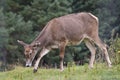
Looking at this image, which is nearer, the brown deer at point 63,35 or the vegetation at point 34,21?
the brown deer at point 63,35

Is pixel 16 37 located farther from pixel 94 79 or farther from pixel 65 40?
pixel 94 79

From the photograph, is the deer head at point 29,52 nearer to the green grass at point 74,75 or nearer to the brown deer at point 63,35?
the brown deer at point 63,35

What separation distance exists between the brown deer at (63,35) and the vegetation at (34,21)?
1394 cm

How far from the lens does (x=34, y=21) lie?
113ft

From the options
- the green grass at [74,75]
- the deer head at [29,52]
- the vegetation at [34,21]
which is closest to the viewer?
the green grass at [74,75]

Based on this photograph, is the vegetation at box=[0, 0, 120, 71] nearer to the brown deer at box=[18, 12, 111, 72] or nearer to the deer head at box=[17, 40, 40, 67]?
the brown deer at box=[18, 12, 111, 72]

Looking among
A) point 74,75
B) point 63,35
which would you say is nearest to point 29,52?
point 63,35

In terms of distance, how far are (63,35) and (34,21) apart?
20238 mm

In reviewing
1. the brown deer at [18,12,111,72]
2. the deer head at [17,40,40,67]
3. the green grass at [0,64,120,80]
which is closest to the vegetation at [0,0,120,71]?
the brown deer at [18,12,111,72]

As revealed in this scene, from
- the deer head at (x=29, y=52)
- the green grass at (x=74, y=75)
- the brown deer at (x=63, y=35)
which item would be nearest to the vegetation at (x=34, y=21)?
the brown deer at (x=63, y=35)

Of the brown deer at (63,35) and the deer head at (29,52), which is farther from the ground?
the brown deer at (63,35)

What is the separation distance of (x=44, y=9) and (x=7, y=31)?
4.62 metres

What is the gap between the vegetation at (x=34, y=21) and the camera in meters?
31.4

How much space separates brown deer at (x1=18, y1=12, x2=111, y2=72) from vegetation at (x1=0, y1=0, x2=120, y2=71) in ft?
45.7
